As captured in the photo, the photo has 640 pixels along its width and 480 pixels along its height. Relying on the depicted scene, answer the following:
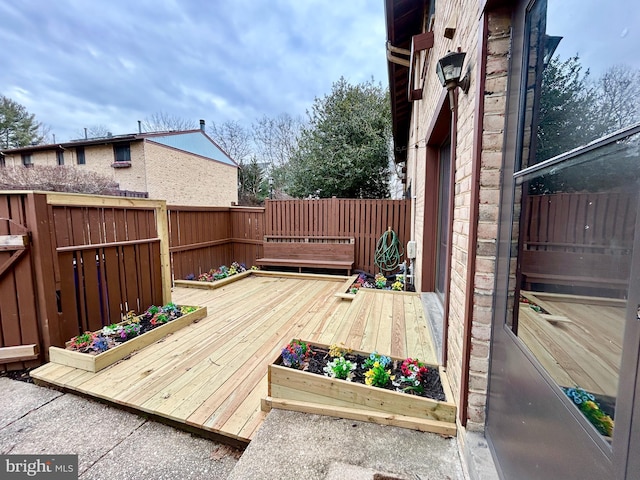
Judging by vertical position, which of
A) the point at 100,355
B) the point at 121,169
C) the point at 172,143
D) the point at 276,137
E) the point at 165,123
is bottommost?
the point at 100,355

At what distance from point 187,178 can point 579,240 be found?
1591 centimetres

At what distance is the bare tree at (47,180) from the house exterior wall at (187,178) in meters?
2.95

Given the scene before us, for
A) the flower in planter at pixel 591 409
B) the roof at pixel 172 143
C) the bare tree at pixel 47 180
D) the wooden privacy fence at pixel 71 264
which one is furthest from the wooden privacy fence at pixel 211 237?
the roof at pixel 172 143

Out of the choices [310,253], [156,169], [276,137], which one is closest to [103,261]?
[310,253]

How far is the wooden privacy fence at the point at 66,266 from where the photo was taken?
98.7 inches

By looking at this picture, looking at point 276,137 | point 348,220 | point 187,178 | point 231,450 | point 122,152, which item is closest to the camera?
point 231,450

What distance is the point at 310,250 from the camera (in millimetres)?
6430

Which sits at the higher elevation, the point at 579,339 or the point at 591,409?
the point at 579,339

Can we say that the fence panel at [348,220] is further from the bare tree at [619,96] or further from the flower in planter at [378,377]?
the bare tree at [619,96]

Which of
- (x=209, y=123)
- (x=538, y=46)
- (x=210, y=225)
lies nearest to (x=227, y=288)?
(x=210, y=225)

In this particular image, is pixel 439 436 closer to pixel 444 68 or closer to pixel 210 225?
pixel 444 68

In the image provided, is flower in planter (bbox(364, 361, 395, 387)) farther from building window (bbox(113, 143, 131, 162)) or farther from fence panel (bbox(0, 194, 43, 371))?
building window (bbox(113, 143, 131, 162))

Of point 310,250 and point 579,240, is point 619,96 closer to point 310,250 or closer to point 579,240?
point 579,240

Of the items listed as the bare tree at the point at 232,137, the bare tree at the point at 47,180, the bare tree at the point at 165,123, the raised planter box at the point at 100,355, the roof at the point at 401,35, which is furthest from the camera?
the bare tree at the point at 232,137
